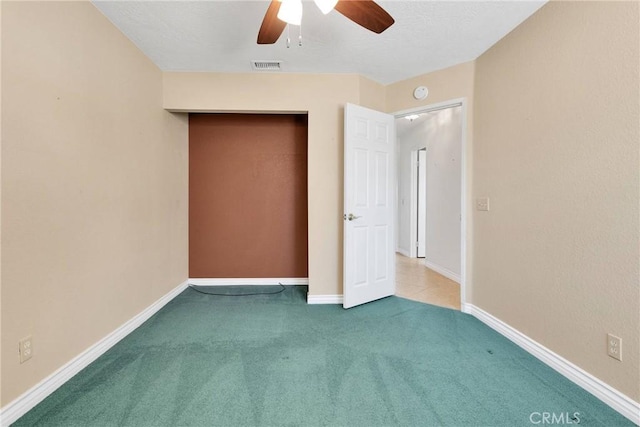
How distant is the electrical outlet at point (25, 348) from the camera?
133cm

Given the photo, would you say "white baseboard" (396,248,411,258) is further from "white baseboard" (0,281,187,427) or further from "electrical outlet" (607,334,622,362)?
"white baseboard" (0,281,187,427)

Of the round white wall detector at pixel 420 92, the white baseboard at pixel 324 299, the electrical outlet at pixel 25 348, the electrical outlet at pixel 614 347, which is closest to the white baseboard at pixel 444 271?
the white baseboard at pixel 324 299

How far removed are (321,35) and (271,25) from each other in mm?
735

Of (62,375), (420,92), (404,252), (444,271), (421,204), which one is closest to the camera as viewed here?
(62,375)

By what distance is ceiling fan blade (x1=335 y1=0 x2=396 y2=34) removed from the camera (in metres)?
1.34

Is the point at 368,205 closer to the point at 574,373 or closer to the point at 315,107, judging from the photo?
→ the point at 315,107

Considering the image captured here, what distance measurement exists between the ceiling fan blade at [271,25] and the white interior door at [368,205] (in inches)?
42.7

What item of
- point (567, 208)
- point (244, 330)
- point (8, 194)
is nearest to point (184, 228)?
point (244, 330)

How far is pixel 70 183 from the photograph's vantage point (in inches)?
63.9

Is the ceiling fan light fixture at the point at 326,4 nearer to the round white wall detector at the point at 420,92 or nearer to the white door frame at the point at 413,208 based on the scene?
the round white wall detector at the point at 420,92

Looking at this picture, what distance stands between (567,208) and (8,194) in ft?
10.5

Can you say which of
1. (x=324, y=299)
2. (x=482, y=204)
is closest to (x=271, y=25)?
(x=482, y=204)

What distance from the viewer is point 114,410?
4.41ft

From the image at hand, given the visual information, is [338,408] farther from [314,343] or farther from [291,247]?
[291,247]
